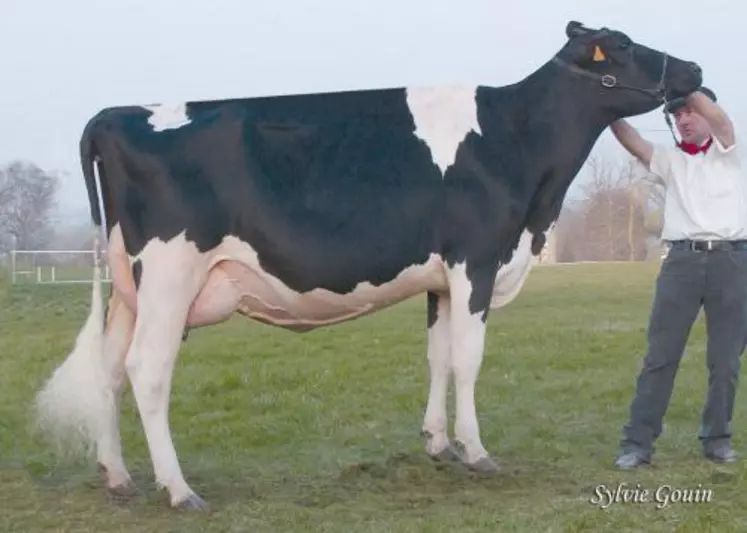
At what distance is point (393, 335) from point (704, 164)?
388 inches

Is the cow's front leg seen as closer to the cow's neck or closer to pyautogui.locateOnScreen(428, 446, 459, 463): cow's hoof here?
pyautogui.locateOnScreen(428, 446, 459, 463): cow's hoof

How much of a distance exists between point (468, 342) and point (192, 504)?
6.50 ft

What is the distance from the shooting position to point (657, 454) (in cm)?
764

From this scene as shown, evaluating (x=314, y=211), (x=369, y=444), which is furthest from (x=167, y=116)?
(x=369, y=444)

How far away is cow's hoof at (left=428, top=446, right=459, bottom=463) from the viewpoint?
7111 millimetres

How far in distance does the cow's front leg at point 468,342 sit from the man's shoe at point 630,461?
915 mm

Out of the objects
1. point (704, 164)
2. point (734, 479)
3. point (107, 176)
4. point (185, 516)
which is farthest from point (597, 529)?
point (107, 176)

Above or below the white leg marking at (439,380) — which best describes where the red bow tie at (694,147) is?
above

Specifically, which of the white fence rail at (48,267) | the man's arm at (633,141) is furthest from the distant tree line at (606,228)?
the man's arm at (633,141)

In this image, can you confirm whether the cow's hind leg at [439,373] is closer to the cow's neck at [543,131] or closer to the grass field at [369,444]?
the grass field at [369,444]

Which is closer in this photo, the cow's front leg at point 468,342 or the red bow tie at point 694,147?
the cow's front leg at point 468,342

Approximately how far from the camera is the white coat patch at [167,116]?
6.55 meters

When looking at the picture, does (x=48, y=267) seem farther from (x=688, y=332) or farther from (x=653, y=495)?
(x=653, y=495)

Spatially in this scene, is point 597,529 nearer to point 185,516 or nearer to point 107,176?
point 185,516
